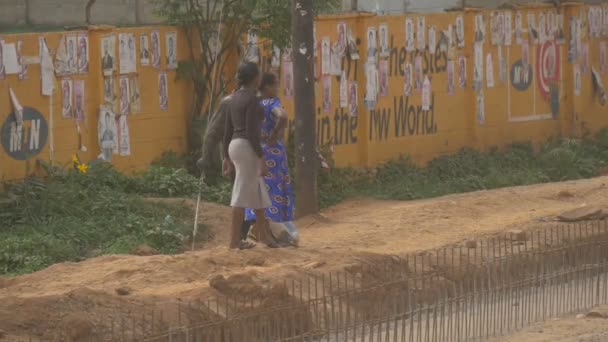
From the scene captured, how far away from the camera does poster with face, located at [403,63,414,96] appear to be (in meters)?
17.1

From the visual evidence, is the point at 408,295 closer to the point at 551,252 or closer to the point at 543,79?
the point at 551,252

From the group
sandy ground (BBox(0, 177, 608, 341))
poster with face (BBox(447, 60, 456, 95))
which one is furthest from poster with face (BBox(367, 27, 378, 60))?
sandy ground (BBox(0, 177, 608, 341))

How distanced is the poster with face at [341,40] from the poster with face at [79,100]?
3.88m

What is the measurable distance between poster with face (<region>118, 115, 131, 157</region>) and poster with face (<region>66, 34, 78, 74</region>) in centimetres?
78

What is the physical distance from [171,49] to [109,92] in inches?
43.2

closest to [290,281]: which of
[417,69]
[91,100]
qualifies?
[91,100]

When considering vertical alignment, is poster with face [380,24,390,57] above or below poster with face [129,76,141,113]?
above

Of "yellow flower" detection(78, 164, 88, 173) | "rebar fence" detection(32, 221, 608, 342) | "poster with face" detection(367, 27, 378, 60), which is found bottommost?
"rebar fence" detection(32, 221, 608, 342)

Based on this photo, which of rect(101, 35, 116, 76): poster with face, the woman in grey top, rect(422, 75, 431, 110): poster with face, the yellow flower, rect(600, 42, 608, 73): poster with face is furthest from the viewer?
rect(600, 42, 608, 73): poster with face

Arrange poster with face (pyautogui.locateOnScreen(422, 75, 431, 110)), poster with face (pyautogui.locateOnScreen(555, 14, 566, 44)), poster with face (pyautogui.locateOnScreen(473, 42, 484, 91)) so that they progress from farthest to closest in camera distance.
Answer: poster with face (pyautogui.locateOnScreen(555, 14, 566, 44)) < poster with face (pyautogui.locateOnScreen(473, 42, 484, 91)) < poster with face (pyautogui.locateOnScreen(422, 75, 431, 110))

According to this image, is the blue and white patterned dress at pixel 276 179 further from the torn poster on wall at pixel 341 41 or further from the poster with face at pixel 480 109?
the poster with face at pixel 480 109

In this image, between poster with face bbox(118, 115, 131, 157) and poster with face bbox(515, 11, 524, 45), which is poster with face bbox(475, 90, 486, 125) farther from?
poster with face bbox(118, 115, 131, 157)

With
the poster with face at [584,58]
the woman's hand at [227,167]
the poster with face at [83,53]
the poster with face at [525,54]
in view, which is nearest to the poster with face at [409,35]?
the poster with face at [525,54]

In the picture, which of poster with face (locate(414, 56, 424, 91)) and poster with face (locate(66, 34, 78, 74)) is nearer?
poster with face (locate(66, 34, 78, 74))
